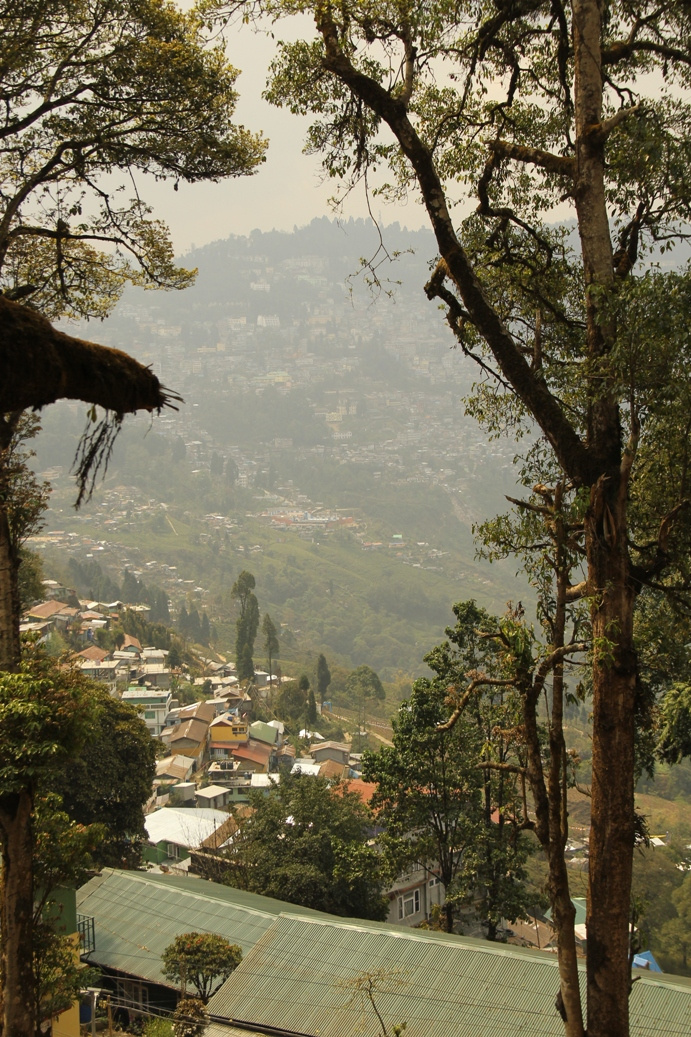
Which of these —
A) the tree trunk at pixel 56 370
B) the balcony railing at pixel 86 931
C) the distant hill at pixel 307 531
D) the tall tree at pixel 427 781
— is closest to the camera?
the tree trunk at pixel 56 370

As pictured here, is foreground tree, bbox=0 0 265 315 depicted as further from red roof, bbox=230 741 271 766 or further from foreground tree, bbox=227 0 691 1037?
red roof, bbox=230 741 271 766

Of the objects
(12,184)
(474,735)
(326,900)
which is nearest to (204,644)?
(326,900)

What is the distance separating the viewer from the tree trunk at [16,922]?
241 inches

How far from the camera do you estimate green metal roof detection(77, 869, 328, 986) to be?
555 inches

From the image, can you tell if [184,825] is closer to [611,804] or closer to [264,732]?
[264,732]

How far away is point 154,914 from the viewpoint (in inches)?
600

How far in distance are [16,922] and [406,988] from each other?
5.91 metres

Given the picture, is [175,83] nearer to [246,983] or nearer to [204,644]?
[246,983]

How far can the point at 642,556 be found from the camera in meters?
4.39

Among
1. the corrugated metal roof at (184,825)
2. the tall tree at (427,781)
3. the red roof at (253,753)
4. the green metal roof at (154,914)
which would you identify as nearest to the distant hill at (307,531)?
the red roof at (253,753)

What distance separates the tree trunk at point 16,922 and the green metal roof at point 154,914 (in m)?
7.68

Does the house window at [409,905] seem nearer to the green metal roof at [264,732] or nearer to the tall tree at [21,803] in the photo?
the tall tree at [21,803]

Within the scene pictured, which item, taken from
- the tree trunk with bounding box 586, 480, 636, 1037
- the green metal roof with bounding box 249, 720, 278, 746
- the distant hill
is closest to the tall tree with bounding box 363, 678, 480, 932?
the tree trunk with bounding box 586, 480, 636, 1037

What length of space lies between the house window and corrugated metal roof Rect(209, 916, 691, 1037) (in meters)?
10.8
